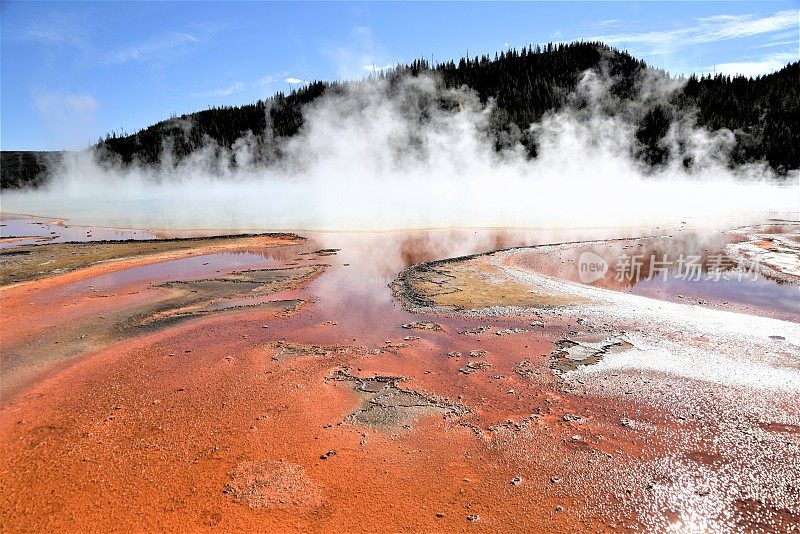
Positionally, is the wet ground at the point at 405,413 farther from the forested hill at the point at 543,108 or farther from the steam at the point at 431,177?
the forested hill at the point at 543,108

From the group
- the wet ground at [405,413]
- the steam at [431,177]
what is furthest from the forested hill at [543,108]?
the wet ground at [405,413]

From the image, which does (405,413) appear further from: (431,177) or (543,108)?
(543,108)

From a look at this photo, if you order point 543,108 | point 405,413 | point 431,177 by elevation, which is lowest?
point 405,413

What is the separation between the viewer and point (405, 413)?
457 cm

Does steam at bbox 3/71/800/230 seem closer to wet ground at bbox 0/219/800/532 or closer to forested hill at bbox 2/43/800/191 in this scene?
forested hill at bbox 2/43/800/191

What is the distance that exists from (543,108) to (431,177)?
66.2ft

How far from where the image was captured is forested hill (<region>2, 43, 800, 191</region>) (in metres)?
41.0

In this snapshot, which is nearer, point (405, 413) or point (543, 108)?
point (405, 413)

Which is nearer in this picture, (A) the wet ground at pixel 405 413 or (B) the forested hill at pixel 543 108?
(A) the wet ground at pixel 405 413

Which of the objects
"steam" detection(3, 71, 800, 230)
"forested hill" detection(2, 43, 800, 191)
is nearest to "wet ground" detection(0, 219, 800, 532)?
"steam" detection(3, 71, 800, 230)

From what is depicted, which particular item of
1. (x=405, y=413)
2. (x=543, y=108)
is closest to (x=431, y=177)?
(x=543, y=108)

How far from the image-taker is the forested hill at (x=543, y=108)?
134 feet

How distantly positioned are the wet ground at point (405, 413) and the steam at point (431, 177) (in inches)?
424

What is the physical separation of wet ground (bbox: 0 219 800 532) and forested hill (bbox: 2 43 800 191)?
124ft
